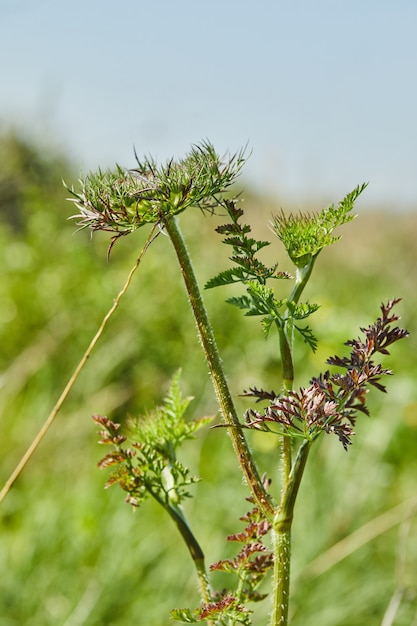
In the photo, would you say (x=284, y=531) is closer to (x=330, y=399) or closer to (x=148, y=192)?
(x=330, y=399)

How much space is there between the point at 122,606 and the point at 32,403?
184cm

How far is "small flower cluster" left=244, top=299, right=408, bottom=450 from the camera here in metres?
0.69

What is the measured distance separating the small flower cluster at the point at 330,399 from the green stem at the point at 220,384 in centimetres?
2

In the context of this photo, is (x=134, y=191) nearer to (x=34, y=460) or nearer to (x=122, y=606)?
(x=122, y=606)

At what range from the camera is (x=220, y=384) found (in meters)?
0.73

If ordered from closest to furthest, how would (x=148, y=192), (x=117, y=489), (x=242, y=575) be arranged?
(x=148, y=192) → (x=242, y=575) → (x=117, y=489)

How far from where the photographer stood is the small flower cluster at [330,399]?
691mm

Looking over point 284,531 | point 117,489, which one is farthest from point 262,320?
point 117,489

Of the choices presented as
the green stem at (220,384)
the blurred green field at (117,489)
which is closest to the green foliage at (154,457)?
the green stem at (220,384)

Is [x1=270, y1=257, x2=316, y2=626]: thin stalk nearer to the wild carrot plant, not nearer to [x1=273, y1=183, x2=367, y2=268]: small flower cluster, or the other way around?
the wild carrot plant

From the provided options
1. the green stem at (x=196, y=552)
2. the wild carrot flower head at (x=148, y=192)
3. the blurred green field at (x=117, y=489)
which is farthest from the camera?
the blurred green field at (x=117, y=489)

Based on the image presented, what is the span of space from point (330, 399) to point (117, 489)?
293cm

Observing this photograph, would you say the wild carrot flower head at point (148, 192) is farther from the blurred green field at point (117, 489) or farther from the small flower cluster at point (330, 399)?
the blurred green field at point (117, 489)

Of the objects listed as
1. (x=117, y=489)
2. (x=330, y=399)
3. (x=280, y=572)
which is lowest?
(x=280, y=572)
